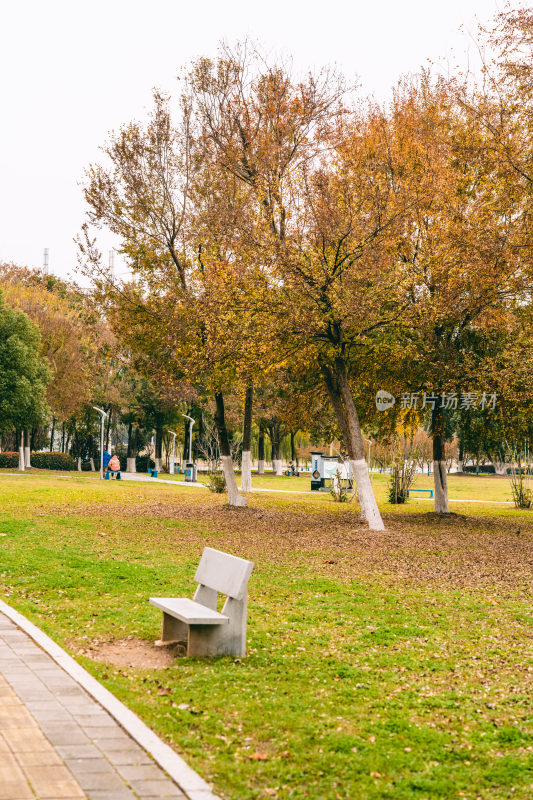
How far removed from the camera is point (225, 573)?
24.2ft

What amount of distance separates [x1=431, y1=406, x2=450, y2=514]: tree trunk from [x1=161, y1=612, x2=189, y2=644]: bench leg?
48.7 feet

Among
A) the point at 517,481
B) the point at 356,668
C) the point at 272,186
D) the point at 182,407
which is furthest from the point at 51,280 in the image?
the point at 356,668

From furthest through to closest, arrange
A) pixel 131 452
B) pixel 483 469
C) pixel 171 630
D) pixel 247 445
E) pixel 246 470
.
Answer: pixel 483 469 < pixel 131 452 < pixel 246 470 < pixel 247 445 < pixel 171 630

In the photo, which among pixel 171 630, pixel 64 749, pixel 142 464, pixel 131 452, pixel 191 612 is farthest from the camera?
pixel 142 464

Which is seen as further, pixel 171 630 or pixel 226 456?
pixel 226 456

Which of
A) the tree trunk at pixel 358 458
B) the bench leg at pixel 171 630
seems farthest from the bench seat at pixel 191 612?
the tree trunk at pixel 358 458

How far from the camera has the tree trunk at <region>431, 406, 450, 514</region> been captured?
21.6 metres

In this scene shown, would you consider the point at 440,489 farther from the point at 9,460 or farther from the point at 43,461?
the point at 43,461

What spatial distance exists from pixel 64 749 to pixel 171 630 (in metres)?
2.97

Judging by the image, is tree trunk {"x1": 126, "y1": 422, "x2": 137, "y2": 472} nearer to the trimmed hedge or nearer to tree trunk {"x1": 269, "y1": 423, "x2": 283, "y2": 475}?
tree trunk {"x1": 269, "y1": 423, "x2": 283, "y2": 475}

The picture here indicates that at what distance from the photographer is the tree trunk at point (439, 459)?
21.6m

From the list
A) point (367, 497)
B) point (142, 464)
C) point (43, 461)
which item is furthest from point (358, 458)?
point (142, 464)

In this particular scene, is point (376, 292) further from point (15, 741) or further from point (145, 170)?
point (15, 741)

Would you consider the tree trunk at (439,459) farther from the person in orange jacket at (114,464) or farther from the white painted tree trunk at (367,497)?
the person in orange jacket at (114,464)
